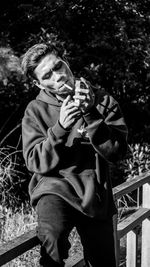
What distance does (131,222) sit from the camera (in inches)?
122

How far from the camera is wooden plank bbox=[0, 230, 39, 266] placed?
161 cm

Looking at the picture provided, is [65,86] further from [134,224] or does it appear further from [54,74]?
[134,224]

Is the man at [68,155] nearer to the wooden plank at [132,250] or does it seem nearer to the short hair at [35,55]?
the short hair at [35,55]

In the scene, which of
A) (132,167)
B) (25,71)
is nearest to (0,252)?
(25,71)

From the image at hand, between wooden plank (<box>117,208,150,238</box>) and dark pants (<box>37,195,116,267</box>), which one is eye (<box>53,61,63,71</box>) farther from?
wooden plank (<box>117,208,150,238</box>)

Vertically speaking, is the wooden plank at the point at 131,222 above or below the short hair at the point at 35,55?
below

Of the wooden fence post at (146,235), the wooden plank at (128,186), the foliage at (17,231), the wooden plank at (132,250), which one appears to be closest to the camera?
the wooden plank at (128,186)

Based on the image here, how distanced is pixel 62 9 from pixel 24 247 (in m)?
6.30

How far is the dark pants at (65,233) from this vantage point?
177 centimetres

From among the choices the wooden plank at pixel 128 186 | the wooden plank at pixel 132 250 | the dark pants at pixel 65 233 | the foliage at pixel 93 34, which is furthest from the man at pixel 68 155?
the foliage at pixel 93 34

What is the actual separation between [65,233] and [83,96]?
0.51m

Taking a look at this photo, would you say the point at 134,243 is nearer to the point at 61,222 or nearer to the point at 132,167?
the point at 61,222

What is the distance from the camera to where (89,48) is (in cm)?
806

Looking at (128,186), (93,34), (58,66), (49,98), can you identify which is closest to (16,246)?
(49,98)
